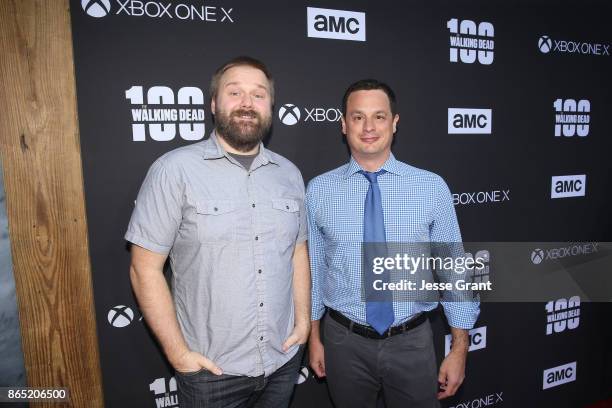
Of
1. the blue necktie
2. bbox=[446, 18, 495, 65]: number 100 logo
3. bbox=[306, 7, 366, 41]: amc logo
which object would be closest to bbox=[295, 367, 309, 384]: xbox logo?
the blue necktie

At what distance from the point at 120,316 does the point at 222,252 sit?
766 millimetres

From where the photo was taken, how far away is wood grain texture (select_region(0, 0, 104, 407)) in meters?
1.59

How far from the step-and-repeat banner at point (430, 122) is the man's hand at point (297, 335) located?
0.71 meters

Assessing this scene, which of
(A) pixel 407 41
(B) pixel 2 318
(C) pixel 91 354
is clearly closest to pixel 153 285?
(C) pixel 91 354

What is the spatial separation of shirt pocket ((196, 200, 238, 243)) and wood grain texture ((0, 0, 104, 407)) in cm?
65

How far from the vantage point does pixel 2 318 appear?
66.9 inches

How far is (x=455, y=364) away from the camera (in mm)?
1782

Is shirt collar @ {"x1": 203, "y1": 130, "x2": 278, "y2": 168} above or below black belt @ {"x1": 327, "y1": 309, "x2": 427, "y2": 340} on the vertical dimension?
above

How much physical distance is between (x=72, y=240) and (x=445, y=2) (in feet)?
7.58

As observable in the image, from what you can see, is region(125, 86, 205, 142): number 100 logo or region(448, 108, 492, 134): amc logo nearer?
region(125, 86, 205, 142): number 100 logo

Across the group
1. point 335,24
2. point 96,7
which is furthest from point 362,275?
point 96,7

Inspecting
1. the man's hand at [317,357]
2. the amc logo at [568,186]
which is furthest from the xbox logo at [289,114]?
the amc logo at [568,186]

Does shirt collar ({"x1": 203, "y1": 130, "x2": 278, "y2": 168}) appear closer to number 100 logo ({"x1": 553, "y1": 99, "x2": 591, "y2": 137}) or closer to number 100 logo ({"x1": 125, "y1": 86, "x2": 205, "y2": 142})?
number 100 logo ({"x1": 125, "y1": 86, "x2": 205, "y2": 142})

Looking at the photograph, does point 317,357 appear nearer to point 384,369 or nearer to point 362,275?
point 384,369
